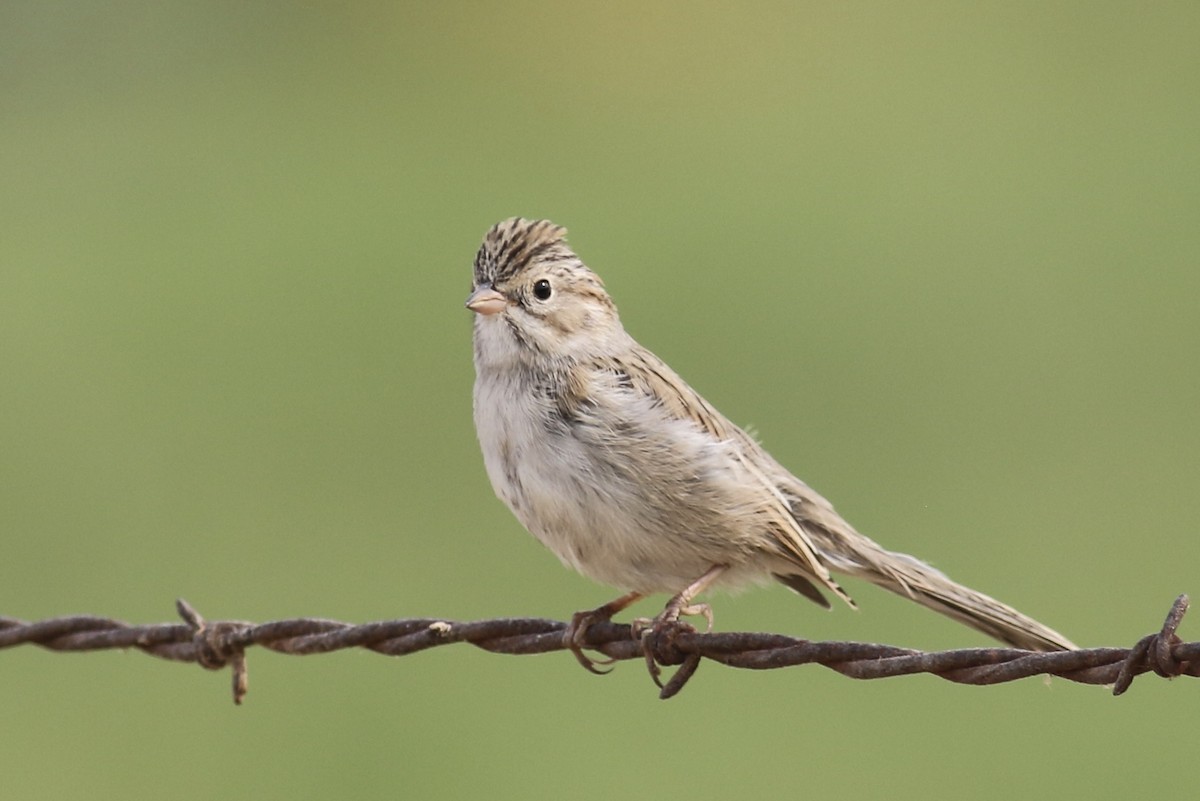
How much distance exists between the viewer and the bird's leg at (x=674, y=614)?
192 inches

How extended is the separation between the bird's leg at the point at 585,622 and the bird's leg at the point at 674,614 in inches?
5.3

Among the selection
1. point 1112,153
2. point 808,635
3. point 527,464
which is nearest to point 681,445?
point 527,464

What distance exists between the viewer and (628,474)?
5.45 m

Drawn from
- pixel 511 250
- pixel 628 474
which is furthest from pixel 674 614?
pixel 511 250

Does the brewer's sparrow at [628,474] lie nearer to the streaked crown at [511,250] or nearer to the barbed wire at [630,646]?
the streaked crown at [511,250]

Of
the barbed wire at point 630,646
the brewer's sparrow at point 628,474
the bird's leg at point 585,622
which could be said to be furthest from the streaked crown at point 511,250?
the barbed wire at point 630,646

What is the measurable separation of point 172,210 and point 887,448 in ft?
27.0

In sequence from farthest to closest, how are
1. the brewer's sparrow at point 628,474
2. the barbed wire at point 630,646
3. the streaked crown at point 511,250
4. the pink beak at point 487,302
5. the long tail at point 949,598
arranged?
1. the streaked crown at point 511,250
2. the pink beak at point 487,302
3. the brewer's sparrow at point 628,474
4. the long tail at point 949,598
5. the barbed wire at point 630,646

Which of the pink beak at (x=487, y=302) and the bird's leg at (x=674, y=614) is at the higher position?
the pink beak at (x=487, y=302)

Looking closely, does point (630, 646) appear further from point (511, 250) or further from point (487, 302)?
point (511, 250)

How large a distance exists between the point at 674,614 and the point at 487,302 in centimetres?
138

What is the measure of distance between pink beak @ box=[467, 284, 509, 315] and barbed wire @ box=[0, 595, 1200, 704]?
125 centimetres

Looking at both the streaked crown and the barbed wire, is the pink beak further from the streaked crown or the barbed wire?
the barbed wire

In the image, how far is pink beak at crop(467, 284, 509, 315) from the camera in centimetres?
588
